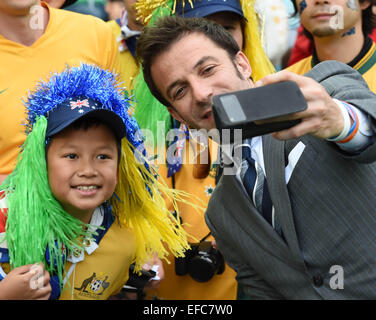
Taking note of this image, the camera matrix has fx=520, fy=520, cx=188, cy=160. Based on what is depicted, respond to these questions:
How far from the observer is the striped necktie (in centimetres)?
145

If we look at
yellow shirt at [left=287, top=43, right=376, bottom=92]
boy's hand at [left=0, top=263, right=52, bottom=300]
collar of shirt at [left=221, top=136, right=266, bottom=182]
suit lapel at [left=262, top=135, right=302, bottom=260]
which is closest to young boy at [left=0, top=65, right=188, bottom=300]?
boy's hand at [left=0, top=263, right=52, bottom=300]

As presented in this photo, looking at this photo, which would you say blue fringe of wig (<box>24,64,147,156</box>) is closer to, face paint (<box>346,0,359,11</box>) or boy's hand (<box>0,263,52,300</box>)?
boy's hand (<box>0,263,52,300</box>)

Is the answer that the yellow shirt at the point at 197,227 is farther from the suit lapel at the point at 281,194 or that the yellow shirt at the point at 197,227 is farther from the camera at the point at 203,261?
the suit lapel at the point at 281,194

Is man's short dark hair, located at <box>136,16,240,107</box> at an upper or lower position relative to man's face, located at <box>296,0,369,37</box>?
lower

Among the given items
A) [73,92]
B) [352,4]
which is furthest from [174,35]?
[352,4]

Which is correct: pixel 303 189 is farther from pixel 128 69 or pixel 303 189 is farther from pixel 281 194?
pixel 128 69

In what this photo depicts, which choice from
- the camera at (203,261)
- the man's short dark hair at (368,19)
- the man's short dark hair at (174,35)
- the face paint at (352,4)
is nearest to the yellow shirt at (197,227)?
the camera at (203,261)

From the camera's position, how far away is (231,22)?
2.32 metres

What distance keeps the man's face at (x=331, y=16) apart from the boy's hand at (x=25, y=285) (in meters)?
1.67

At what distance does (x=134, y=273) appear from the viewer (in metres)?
1.96

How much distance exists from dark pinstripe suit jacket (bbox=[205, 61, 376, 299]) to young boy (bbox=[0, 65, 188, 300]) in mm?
460

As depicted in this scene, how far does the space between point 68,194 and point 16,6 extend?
2.48 feet

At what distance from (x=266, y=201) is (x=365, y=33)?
1.45 m
